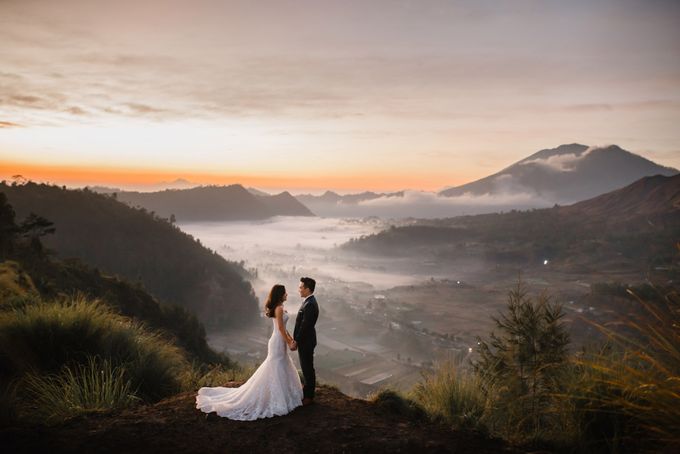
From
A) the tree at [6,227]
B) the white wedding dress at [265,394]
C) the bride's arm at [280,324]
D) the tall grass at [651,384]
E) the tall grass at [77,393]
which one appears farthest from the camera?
the tree at [6,227]

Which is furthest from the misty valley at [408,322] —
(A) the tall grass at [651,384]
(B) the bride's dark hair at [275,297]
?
(B) the bride's dark hair at [275,297]

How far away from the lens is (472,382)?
805 centimetres

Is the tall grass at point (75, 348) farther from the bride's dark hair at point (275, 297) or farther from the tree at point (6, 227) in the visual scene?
the tree at point (6, 227)

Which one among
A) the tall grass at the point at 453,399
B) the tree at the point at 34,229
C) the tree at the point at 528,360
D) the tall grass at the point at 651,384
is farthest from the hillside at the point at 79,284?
the tall grass at the point at 651,384

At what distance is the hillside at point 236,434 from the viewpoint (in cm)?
550

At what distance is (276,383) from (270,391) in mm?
161

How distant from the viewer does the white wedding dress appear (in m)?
6.96

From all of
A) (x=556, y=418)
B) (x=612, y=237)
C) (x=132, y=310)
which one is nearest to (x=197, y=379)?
(x=556, y=418)

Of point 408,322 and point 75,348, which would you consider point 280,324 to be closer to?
point 75,348

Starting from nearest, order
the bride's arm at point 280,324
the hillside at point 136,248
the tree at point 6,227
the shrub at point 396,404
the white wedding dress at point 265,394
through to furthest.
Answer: the white wedding dress at point 265,394 → the shrub at point 396,404 → the bride's arm at point 280,324 → the tree at point 6,227 → the hillside at point 136,248

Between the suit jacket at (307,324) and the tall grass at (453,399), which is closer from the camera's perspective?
the tall grass at (453,399)

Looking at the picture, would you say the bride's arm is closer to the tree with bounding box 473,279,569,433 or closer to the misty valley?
the tree with bounding box 473,279,569,433

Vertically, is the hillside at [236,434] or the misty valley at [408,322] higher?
the hillside at [236,434]

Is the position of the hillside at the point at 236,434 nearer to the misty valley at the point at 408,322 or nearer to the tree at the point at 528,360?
the tree at the point at 528,360
